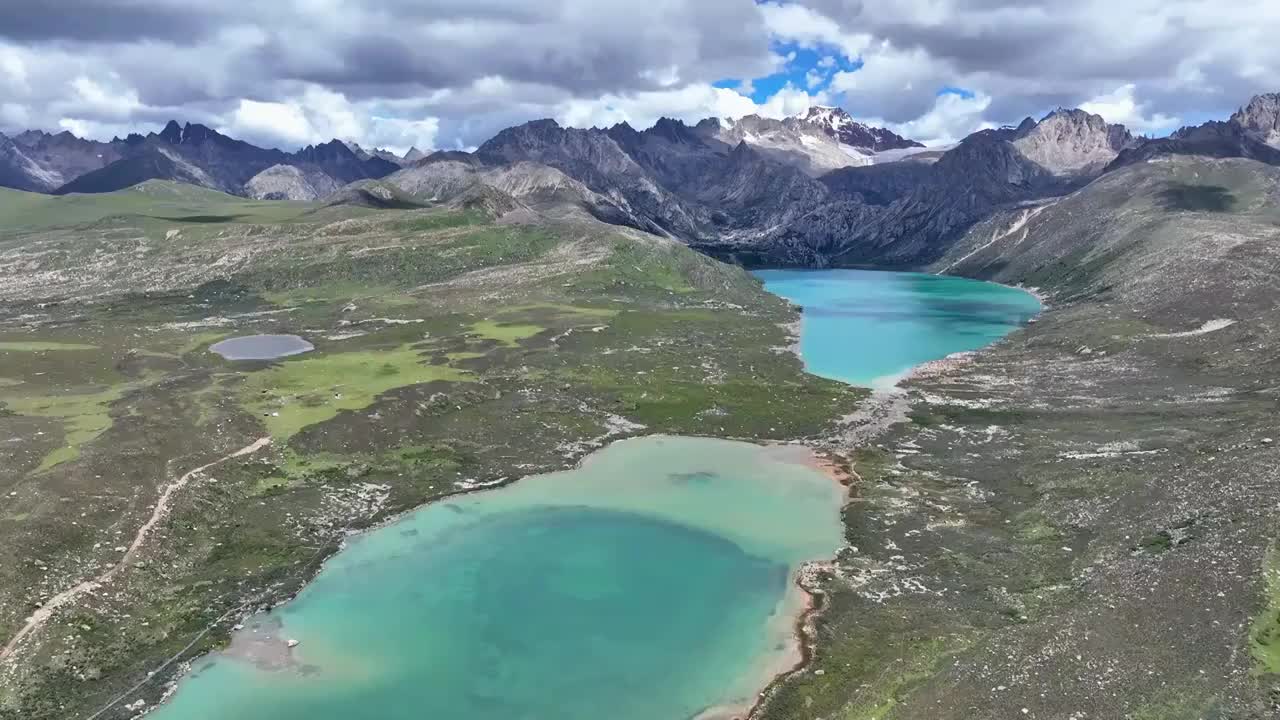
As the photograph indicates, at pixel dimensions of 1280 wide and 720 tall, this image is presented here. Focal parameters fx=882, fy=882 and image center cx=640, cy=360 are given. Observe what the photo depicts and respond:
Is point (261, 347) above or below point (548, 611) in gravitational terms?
above

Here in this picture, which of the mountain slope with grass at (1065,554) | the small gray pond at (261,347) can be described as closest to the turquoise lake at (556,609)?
the mountain slope with grass at (1065,554)

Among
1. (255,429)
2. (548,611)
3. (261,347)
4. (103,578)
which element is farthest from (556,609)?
(261,347)

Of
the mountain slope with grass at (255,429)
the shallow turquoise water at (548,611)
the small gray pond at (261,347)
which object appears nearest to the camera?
the shallow turquoise water at (548,611)

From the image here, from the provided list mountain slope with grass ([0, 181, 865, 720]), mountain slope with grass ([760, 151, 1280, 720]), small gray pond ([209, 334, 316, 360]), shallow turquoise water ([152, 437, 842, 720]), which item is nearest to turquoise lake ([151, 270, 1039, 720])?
shallow turquoise water ([152, 437, 842, 720])

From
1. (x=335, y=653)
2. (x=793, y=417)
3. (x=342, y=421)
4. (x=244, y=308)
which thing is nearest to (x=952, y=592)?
(x=335, y=653)

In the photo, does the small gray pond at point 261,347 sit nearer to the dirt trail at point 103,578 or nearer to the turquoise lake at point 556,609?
the dirt trail at point 103,578

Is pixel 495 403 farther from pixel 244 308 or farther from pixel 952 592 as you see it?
pixel 244 308

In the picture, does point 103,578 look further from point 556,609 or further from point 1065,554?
point 1065,554
